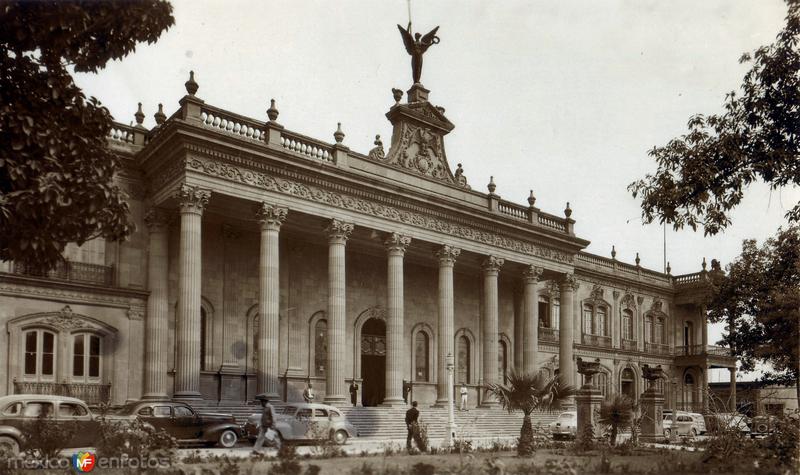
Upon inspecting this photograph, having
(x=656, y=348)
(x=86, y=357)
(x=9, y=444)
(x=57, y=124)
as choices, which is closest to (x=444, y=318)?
(x=86, y=357)

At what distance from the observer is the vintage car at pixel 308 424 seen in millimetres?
21703

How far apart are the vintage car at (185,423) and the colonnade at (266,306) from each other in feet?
8.89

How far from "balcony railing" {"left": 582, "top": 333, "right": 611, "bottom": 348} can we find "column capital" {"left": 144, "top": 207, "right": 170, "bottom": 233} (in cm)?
2746

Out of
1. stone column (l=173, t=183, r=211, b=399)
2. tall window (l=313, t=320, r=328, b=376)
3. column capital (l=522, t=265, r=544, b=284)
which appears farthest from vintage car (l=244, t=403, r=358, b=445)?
column capital (l=522, t=265, r=544, b=284)

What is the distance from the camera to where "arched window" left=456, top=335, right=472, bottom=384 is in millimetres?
36781

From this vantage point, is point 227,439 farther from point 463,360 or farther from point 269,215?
point 463,360

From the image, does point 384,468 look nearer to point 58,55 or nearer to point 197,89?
point 58,55

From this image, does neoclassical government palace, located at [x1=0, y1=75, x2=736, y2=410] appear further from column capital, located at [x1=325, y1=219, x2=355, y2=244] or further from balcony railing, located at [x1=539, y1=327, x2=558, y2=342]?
balcony railing, located at [x1=539, y1=327, x2=558, y2=342]

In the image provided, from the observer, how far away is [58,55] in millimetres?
12242

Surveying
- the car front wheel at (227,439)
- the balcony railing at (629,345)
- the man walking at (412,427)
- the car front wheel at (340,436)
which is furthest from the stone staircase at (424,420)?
the balcony railing at (629,345)

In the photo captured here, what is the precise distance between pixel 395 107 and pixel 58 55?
68.2 feet

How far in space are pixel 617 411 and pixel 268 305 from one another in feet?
37.6

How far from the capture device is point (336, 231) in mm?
28031

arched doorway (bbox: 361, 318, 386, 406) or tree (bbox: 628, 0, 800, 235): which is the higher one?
tree (bbox: 628, 0, 800, 235)
